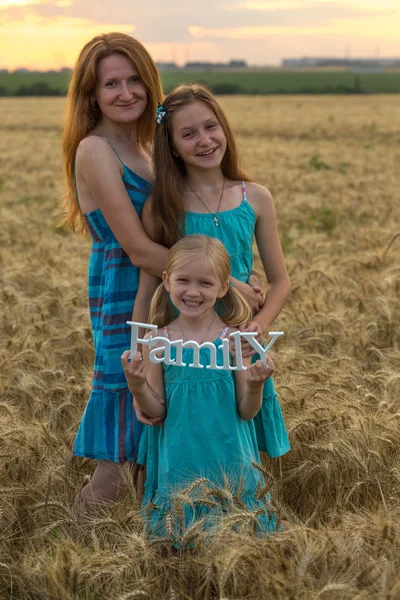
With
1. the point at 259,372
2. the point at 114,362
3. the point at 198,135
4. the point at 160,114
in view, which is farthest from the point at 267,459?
the point at 160,114

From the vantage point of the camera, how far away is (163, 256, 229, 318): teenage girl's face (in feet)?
8.70

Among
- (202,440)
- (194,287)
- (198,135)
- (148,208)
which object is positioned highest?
(198,135)

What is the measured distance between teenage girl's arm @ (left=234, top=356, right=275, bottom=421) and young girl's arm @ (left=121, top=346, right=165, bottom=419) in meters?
0.28

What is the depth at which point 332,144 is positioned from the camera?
20328 millimetres

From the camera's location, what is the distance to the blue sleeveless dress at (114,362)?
10.1 ft

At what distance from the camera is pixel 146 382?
2766 mm

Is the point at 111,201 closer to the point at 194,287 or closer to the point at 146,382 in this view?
the point at 194,287

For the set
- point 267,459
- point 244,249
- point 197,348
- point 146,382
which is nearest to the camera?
point 197,348

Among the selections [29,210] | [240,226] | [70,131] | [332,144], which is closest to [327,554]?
[240,226]

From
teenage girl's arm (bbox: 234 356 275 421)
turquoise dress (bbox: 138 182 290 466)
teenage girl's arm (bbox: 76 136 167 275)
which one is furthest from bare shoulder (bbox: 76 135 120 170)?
teenage girl's arm (bbox: 234 356 275 421)

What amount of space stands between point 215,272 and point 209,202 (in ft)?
1.38

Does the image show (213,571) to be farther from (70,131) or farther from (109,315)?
(70,131)

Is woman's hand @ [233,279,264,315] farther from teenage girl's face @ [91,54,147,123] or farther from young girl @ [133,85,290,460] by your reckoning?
teenage girl's face @ [91,54,147,123]

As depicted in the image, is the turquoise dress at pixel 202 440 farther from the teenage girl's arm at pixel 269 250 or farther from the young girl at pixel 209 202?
the teenage girl's arm at pixel 269 250
